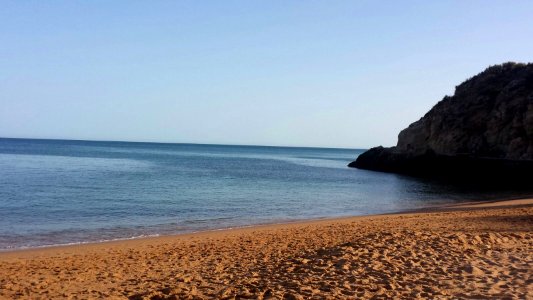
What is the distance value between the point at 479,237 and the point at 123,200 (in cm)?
2054

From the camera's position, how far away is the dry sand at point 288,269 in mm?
7707

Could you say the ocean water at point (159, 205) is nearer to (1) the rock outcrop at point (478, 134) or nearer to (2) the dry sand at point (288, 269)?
(2) the dry sand at point (288, 269)

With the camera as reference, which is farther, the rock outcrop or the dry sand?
the rock outcrop

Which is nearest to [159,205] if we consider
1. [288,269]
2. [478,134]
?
[288,269]

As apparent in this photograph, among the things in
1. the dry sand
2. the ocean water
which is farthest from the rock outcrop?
the dry sand

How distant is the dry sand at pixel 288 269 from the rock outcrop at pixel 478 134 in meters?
38.0

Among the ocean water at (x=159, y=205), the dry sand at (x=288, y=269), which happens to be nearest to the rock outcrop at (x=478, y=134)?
the ocean water at (x=159, y=205)

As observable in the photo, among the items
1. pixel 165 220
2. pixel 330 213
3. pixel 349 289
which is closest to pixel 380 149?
pixel 330 213

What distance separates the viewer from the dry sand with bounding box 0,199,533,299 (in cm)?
771

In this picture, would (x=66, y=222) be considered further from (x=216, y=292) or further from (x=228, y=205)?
(x=216, y=292)

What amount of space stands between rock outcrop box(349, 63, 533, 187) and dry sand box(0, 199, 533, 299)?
38.0 meters

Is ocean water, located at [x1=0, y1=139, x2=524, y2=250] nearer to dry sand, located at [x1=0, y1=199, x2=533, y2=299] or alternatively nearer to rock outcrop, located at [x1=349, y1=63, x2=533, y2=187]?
dry sand, located at [x1=0, y1=199, x2=533, y2=299]

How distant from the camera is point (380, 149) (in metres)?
71.4

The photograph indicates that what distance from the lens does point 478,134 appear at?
54719 mm
